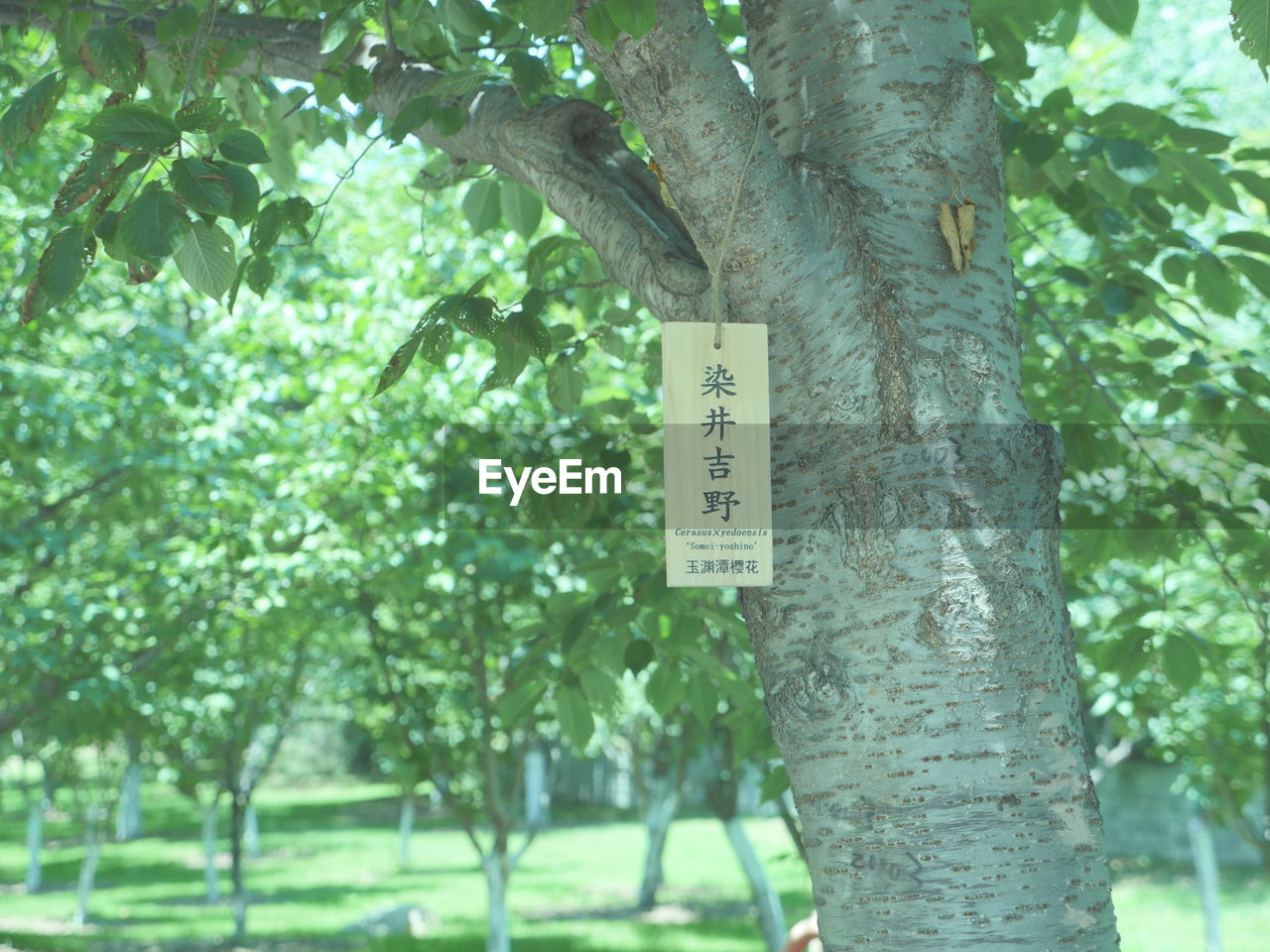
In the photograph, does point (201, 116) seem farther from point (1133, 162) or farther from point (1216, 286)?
point (1216, 286)

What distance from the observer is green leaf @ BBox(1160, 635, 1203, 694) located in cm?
183

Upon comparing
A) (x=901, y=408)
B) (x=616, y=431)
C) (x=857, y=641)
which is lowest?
(x=857, y=641)

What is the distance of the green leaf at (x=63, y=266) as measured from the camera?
3.89ft

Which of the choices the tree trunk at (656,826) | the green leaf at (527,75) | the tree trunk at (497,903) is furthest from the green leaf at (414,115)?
the tree trunk at (656,826)

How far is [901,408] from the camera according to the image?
1101mm

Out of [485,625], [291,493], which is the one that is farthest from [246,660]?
[291,493]

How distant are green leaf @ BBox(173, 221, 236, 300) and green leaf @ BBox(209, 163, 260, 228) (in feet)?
0.38

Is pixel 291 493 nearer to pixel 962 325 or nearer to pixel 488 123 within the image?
pixel 488 123

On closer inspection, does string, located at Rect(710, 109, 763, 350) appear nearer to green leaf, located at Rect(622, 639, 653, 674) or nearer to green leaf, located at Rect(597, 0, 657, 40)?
green leaf, located at Rect(597, 0, 657, 40)

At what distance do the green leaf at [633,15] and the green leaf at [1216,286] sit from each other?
4.53 ft

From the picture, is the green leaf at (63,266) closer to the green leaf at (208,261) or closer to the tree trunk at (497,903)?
the green leaf at (208,261)

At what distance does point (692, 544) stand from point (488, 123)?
2.69 ft

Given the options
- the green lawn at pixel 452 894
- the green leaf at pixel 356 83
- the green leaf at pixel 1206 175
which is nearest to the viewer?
the green leaf at pixel 356 83

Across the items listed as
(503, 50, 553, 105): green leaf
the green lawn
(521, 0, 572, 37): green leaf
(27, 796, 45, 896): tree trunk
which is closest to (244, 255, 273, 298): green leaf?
(503, 50, 553, 105): green leaf
